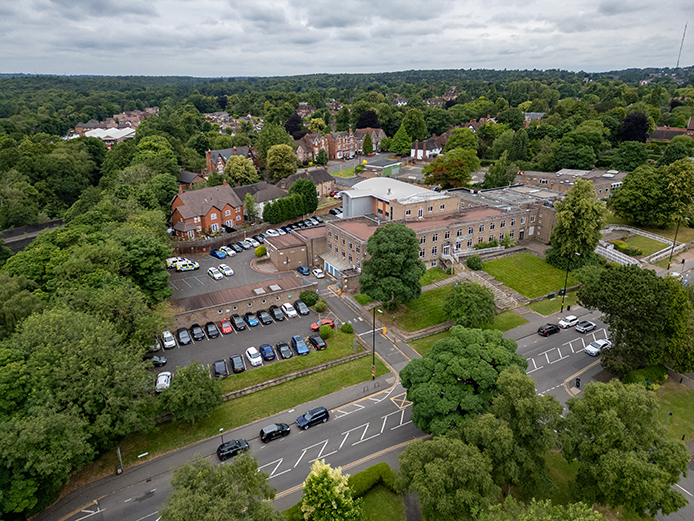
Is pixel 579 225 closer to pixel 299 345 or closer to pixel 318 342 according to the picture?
pixel 318 342

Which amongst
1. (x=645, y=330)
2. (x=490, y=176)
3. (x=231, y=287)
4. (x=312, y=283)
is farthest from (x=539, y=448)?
(x=490, y=176)

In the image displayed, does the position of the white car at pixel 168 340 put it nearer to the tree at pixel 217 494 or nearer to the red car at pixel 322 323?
the red car at pixel 322 323

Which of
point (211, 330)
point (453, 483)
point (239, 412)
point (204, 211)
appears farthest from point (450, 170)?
point (453, 483)

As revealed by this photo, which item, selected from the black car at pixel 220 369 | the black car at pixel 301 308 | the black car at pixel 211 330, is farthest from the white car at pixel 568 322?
the black car at pixel 211 330

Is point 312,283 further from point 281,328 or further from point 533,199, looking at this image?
point 533,199

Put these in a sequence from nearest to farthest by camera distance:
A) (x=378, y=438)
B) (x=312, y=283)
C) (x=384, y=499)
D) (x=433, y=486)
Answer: (x=433, y=486), (x=384, y=499), (x=378, y=438), (x=312, y=283)
